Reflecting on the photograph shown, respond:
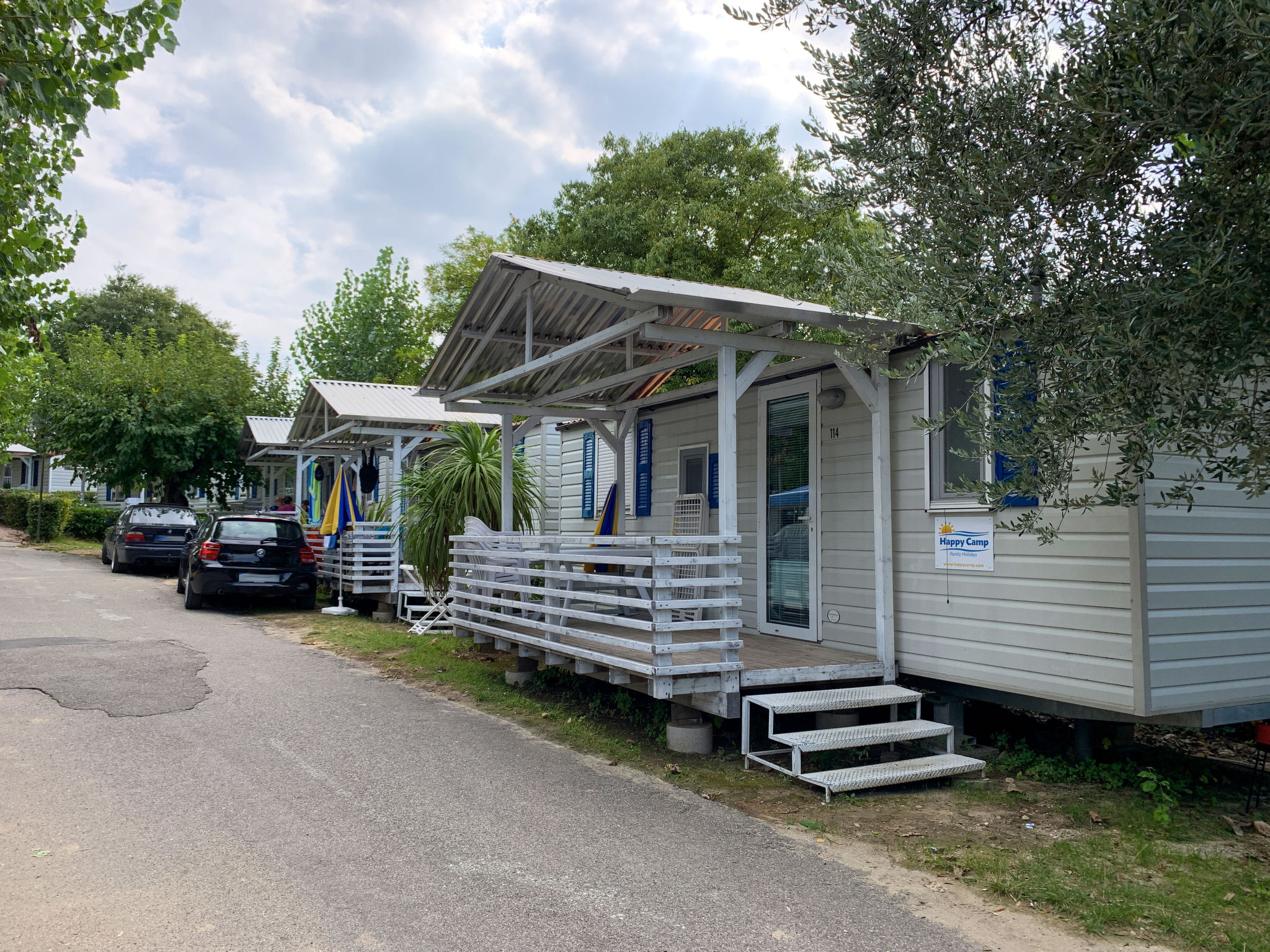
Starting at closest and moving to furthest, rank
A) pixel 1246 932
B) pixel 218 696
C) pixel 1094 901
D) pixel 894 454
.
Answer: pixel 1246 932 < pixel 1094 901 < pixel 894 454 < pixel 218 696

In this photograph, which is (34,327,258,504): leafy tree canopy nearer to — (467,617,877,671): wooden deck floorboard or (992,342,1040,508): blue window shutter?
(467,617,877,671): wooden deck floorboard

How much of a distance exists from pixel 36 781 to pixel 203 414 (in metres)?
20.2

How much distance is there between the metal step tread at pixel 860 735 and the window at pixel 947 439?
61.3 inches

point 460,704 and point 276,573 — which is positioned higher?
point 276,573

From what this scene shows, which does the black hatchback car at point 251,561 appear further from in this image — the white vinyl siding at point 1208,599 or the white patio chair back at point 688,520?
the white vinyl siding at point 1208,599

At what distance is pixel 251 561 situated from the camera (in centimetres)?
1306

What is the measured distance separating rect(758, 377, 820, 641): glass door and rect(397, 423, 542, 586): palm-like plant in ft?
14.4

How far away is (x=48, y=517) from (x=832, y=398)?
93.6 feet

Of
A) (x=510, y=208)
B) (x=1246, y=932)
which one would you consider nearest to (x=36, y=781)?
(x=1246, y=932)

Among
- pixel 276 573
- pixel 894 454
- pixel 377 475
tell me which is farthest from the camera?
pixel 377 475

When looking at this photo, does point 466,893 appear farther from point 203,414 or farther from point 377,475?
point 203,414

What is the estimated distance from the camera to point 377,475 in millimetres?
16438

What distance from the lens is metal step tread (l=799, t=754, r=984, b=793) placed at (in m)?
5.37

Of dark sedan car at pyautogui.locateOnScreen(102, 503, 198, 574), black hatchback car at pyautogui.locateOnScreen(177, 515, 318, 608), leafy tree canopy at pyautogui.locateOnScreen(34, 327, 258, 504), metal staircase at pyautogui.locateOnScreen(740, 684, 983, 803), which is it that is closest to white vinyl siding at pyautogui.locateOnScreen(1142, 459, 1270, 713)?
metal staircase at pyautogui.locateOnScreen(740, 684, 983, 803)
